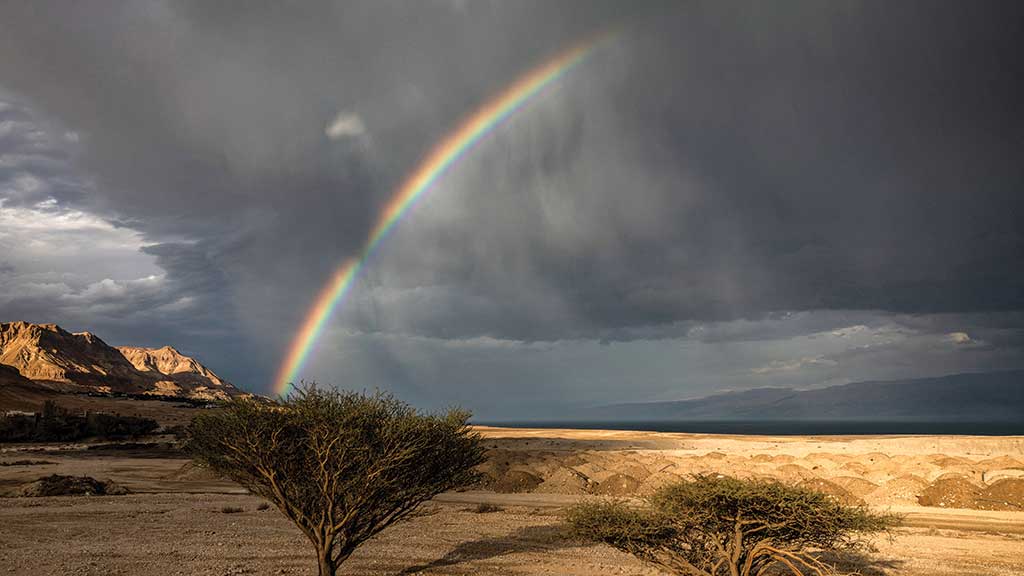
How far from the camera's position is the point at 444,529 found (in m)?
31.4

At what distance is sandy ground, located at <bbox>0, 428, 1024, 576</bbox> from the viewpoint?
2238 cm

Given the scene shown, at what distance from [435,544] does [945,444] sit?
261ft

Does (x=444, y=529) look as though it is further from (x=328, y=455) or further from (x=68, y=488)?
(x=68, y=488)

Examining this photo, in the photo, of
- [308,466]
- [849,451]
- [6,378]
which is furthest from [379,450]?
[6,378]

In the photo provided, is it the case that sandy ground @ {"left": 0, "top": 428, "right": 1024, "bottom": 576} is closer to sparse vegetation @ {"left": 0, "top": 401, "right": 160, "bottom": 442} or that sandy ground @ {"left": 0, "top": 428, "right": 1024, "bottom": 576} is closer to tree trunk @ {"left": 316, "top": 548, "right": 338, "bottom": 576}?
tree trunk @ {"left": 316, "top": 548, "right": 338, "bottom": 576}

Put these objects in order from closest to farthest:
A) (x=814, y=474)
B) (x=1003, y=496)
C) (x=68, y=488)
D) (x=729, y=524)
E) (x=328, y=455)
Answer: (x=729, y=524) < (x=328, y=455) < (x=68, y=488) < (x=1003, y=496) < (x=814, y=474)

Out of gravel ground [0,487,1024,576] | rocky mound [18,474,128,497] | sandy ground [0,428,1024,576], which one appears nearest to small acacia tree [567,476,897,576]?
gravel ground [0,487,1024,576]

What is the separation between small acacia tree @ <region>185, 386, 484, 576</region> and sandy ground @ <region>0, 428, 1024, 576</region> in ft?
13.7

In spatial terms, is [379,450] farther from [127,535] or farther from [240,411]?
[127,535]

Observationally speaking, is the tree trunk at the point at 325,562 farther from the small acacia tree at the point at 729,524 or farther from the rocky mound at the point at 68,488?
the rocky mound at the point at 68,488

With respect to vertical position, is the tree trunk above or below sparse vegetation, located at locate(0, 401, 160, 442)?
above

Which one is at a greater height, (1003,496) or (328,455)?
(328,455)

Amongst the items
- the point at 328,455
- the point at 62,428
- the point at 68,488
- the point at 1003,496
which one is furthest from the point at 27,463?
the point at 1003,496

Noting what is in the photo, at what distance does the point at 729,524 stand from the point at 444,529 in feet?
65.4
